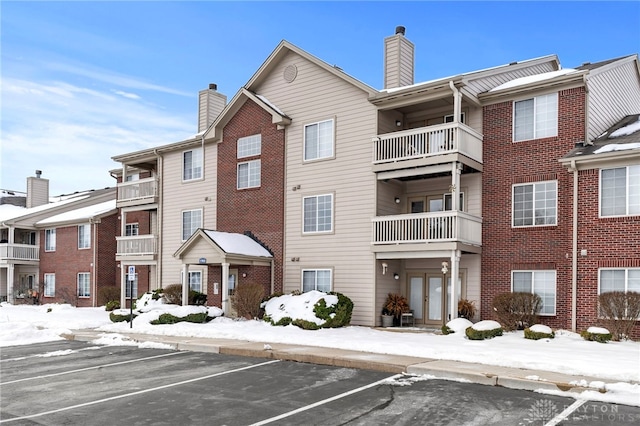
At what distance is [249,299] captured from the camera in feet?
76.0

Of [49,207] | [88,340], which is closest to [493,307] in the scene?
[88,340]

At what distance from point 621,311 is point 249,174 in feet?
52.5

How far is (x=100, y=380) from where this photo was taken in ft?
39.7

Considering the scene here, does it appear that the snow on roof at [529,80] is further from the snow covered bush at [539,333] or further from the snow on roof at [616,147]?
the snow covered bush at [539,333]

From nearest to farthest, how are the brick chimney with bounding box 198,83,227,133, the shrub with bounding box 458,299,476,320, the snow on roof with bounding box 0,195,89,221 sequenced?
the shrub with bounding box 458,299,476,320, the brick chimney with bounding box 198,83,227,133, the snow on roof with bounding box 0,195,89,221

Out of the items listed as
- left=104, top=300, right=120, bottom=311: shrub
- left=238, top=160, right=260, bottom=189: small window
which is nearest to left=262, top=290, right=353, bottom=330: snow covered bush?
left=238, top=160, right=260, bottom=189: small window

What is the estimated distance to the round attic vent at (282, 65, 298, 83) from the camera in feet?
83.3

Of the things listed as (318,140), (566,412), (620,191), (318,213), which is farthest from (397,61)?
(566,412)

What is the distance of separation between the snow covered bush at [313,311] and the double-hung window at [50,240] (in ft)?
77.1

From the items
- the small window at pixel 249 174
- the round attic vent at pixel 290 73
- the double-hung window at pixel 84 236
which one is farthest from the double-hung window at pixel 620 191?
the double-hung window at pixel 84 236

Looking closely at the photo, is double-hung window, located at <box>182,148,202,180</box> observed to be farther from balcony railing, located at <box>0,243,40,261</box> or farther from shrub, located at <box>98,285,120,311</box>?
balcony railing, located at <box>0,243,40,261</box>

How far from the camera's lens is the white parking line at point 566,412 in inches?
323

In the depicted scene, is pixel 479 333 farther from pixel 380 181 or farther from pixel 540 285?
pixel 380 181

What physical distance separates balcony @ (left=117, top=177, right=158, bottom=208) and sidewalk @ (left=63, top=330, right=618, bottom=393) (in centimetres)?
1349
